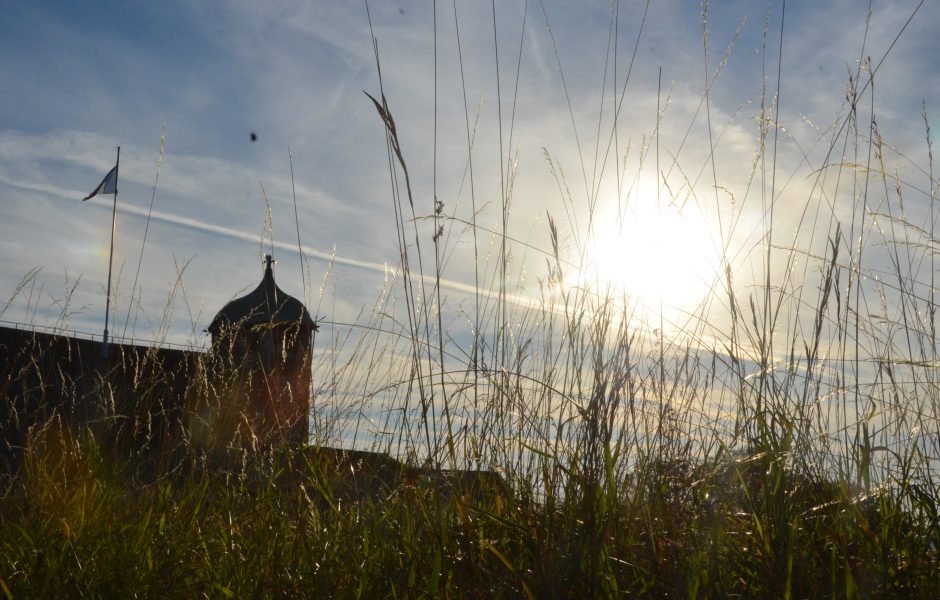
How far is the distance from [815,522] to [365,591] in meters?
0.76

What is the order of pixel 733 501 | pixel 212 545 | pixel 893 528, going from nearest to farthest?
pixel 893 528, pixel 733 501, pixel 212 545

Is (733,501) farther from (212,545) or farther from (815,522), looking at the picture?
(212,545)

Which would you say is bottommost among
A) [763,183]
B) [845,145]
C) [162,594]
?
[162,594]

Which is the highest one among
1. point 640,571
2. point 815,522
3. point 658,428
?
point 658,428

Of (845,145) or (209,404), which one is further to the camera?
(209,404)

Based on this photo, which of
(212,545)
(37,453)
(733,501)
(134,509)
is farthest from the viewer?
(37,453)

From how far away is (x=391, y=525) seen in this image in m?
1.53

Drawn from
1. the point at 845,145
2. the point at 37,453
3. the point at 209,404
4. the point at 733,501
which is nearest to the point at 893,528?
the point at 733,501

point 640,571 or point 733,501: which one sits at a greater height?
point 733,501

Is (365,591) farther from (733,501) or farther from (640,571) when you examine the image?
(733,501)

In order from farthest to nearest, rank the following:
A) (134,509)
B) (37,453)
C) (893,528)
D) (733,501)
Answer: (37,453) < (134,509) < (733,501) < (893,528)

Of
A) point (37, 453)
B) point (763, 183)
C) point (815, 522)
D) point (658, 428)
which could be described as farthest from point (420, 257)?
point (37, 453)

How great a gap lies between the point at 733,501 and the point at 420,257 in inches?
37.4

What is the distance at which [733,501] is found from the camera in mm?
1427
